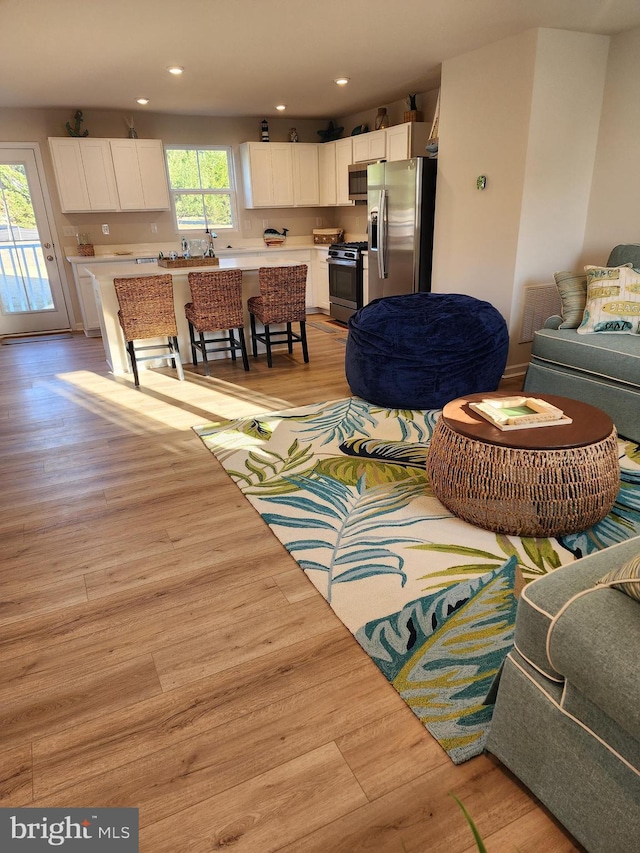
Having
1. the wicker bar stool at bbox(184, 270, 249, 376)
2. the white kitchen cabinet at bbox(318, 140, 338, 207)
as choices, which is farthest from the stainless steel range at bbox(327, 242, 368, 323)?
the wicker bar stool at bbox(184, 270, 249, 376)

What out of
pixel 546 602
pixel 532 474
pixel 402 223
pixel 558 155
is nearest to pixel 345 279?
pixel 402 223

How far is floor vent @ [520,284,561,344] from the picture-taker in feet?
14.8

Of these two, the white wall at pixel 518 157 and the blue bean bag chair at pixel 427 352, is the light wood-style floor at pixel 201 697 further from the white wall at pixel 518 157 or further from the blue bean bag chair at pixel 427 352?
the white wall at pixel 518 157

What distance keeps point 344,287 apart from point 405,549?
4.99 meters

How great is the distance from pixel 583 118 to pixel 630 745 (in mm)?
4521

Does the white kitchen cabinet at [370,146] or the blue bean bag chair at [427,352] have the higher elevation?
the white kitchen cabinet at [370,146]

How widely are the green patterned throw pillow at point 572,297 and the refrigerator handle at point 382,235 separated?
220cm

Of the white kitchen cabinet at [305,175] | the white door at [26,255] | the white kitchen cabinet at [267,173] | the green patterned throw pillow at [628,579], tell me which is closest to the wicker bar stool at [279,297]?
the white kitchen cabinet at [267,173]

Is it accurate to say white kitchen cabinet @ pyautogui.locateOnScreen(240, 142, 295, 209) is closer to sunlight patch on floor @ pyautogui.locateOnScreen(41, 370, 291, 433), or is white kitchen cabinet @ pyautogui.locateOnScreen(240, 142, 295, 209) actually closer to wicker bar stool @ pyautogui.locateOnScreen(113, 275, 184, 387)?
wicker bar stool @ pyautogui.locateOnScreen(113, 275, 184, 387)

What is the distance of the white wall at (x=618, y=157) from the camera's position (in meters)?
3.97

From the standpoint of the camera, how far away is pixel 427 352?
3.74m

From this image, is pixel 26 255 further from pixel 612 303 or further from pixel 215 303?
pixel 612 303

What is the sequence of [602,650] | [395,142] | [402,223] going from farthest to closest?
[395,142] < [402,223] < [602,650]

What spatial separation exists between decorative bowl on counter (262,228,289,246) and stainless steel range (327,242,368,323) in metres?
1.04
